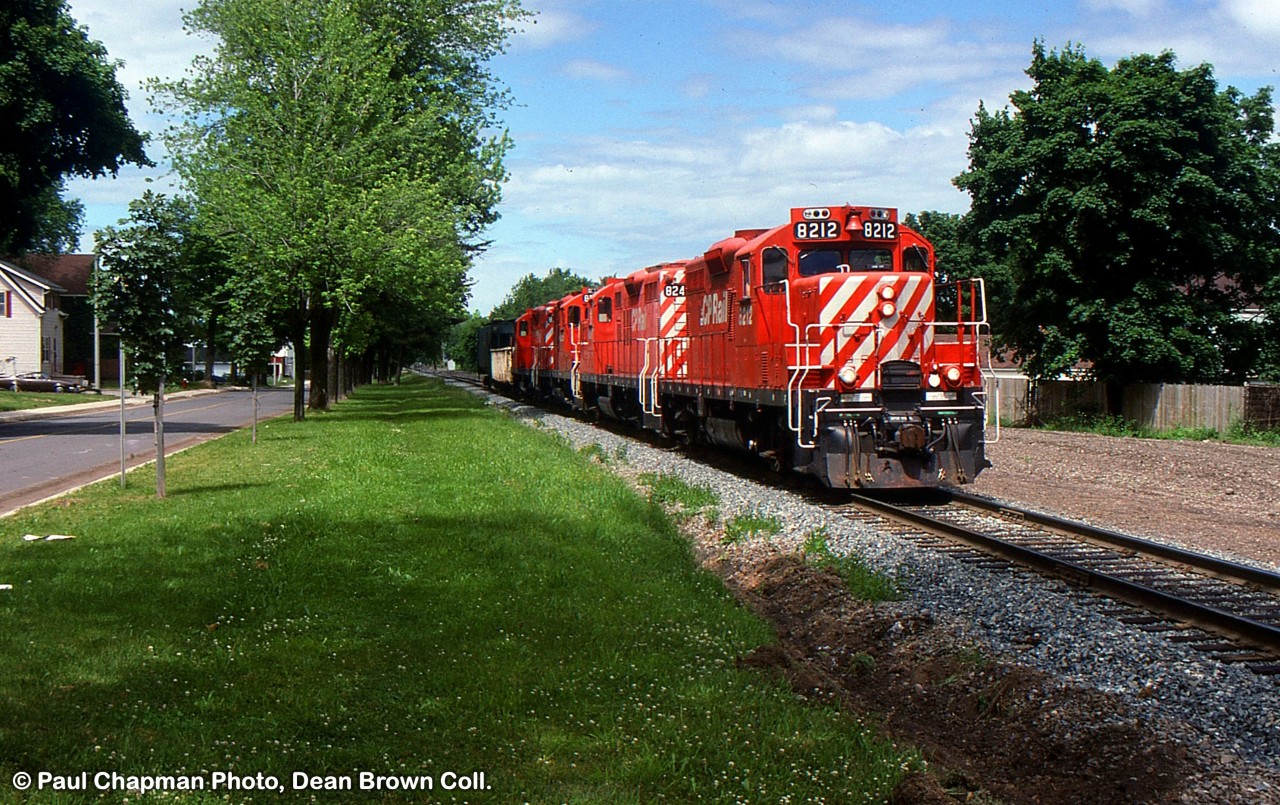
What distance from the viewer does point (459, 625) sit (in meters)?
7.53

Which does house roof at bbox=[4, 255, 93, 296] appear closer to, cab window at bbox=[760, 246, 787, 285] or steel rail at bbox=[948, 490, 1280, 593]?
cab window at bbox=[760, 246, 787, 285]

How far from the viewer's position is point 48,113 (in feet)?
92.7

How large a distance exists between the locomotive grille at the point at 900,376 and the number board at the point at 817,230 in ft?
6.82

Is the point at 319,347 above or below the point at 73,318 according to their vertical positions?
below

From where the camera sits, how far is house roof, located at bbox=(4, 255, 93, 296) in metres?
84.0

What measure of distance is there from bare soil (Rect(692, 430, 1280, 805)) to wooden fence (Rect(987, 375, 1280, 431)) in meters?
12.7

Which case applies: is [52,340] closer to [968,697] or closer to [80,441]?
[80,441]

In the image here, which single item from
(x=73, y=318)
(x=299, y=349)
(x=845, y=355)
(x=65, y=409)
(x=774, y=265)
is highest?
(x=73, y=318)

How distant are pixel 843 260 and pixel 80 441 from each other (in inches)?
786

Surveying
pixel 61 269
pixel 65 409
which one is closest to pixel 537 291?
pixel 61 269

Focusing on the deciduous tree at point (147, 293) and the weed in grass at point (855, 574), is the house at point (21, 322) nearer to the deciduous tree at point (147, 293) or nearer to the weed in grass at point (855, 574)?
the deciduous tree at point (147, 293)

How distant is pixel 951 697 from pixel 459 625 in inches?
126

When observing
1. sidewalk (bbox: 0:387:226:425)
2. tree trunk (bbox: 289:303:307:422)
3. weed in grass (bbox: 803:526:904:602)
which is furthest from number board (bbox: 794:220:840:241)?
sidewalk (bbox: 0:387:226:425)

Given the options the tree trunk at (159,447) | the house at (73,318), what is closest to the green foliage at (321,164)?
the tree trunk at (159,447)
